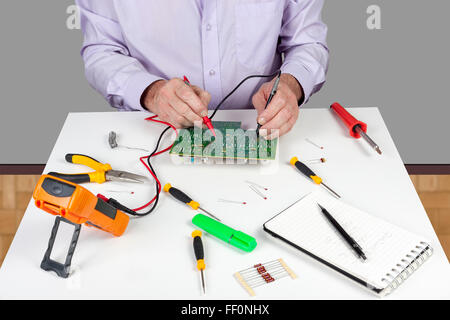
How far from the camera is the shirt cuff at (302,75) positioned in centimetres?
177

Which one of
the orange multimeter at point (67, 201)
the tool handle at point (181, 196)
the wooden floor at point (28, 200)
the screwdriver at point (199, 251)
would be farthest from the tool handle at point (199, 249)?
the wooden floor at point (28, 200)

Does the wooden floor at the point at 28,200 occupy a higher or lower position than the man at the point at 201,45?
lower

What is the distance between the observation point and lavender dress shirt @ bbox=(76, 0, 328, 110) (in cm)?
182

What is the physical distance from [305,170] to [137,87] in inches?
25.8

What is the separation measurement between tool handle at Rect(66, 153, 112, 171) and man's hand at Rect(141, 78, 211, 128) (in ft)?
0.83

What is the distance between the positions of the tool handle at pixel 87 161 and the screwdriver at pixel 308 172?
552 mm

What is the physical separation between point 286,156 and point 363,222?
1.30 ft

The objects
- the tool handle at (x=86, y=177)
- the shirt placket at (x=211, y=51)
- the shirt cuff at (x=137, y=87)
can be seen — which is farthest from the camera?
the shirt placket at (x=211, y=51)

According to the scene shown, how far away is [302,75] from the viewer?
178 cm

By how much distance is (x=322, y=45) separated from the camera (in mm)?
1956

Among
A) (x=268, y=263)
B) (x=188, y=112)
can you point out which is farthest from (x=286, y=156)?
(x=268, y=263)

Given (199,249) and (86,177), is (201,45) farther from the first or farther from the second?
(199,249)

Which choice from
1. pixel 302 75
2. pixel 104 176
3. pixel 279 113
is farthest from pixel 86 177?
pixel 302 75

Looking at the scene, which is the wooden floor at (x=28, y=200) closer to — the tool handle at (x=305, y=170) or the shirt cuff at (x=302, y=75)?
the shirt cuff at (x=302, y=75)
